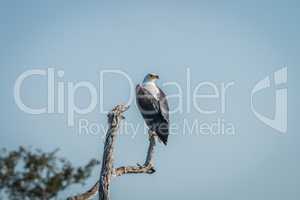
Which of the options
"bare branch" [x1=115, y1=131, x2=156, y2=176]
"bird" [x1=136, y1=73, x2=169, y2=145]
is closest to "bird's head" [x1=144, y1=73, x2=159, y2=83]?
"bird" [x1=136, y1=73, x2=169, y2=145]

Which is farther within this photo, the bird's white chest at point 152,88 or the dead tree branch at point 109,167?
the bird's white chest at point 152,88

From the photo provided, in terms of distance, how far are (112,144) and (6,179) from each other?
17.9 feet

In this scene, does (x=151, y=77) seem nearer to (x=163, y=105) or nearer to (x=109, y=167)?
(x=163, y=105)

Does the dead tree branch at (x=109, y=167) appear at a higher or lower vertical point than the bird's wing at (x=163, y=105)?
lower

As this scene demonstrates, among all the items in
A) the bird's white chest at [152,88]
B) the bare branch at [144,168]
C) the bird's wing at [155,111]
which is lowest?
the bare branch at [144,168]

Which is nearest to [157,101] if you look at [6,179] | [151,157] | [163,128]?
[163,128]

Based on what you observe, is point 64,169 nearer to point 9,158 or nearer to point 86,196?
point 9,158

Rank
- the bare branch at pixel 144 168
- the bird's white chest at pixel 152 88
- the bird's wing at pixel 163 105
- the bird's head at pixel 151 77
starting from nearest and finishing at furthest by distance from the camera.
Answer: the bare branch at pixel 144 168
the bird's wing at pixel 163 105
the bird's white chest at pixel 152 88
the bird's head at pixel 151 77

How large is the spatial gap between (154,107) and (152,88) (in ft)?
2.60

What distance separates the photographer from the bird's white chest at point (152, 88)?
17.0m

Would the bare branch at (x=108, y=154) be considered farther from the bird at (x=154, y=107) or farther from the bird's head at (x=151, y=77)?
the bird's head at (x=151, y=77)

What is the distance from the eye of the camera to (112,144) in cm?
1335

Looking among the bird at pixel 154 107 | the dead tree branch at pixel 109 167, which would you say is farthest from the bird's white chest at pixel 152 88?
the dead tree branch at pixel 109 167

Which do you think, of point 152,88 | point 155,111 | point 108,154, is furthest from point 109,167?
point 152,88
